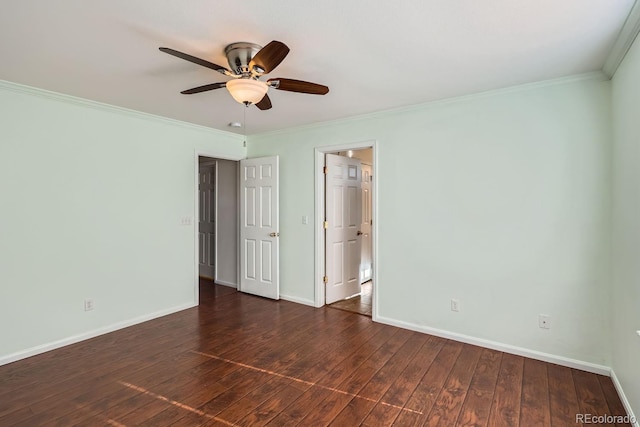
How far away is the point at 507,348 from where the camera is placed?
3.02m

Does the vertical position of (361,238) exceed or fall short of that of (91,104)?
it falls short

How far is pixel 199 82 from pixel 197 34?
33.7 inches

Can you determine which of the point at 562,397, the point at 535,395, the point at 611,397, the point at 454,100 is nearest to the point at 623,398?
the point at 611,397

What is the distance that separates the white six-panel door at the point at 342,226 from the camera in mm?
4422

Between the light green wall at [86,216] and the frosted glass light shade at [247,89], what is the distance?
2068mm

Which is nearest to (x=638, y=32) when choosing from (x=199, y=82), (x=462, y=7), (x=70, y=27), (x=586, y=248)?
(x=462, y=7)

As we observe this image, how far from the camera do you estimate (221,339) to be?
3.32 metres

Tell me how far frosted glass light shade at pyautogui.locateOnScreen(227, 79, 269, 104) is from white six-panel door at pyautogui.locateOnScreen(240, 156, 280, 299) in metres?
2.25

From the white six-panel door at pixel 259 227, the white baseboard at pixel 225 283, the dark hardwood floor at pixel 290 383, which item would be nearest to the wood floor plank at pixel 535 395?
the dark hardwood floor at pixel 290 383

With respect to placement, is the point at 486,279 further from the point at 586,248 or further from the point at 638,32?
the point at 638,32

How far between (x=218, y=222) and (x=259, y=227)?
1232mm

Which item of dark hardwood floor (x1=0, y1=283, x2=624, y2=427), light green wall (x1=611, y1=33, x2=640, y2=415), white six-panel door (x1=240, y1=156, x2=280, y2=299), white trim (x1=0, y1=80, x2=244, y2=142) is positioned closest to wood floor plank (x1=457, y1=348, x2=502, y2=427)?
dark hardwood floor (x1=0, y1=283, x2=624, y2=427)

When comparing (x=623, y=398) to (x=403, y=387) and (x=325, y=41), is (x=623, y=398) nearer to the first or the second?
(x=403, y=387)

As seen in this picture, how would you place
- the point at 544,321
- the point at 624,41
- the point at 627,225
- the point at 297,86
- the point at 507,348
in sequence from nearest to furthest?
the point at 624,41, the point at 627,225, the point at 297,86, the point at 544,321, the point at 507,348
